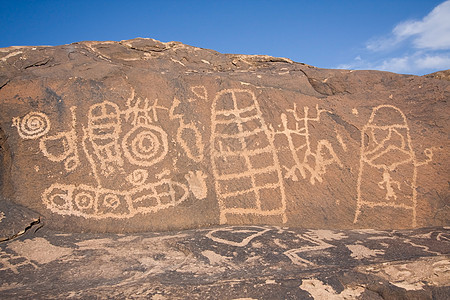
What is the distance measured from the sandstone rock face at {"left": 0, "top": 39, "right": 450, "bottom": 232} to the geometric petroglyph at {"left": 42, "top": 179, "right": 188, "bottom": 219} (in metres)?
0.01

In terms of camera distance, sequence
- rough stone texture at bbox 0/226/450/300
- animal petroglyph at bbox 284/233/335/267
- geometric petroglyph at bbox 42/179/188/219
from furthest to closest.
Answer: geometric petroglyph at bbox 42/179/188/219 → animal petroglyph at bbox 284/233/335/267 → rough stone texture at bbox 0/226/450/300

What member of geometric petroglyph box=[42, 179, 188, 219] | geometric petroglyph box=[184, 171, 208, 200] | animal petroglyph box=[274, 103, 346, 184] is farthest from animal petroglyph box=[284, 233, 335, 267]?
geometric petroglyph box=[42, 179, 188, 219]

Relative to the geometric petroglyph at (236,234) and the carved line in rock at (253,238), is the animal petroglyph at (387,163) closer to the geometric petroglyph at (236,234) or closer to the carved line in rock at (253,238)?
the carved line in rock at (253,238)

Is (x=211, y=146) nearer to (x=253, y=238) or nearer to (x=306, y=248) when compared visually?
(x=253, y=238)

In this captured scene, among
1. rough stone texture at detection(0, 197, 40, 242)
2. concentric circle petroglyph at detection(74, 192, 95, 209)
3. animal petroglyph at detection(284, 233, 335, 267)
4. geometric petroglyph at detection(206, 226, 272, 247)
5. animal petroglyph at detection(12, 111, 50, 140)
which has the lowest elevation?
animal petroglyph at detection(284, 233, 335, 267)

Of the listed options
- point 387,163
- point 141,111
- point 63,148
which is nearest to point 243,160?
point 141,111

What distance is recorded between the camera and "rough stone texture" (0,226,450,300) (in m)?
2.18

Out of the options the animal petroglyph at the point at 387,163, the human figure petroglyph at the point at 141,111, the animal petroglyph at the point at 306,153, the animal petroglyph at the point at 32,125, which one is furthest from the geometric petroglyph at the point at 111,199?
the animal petroglyph at the point at 387,163

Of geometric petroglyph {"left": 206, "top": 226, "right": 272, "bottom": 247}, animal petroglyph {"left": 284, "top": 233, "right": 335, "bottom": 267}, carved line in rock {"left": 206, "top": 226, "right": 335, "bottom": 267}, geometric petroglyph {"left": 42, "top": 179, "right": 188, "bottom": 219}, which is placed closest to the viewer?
animal petroglyph {"left": 284, "top": 233, "right": 335, "bottom": 267}

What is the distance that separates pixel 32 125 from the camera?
12.0 ft

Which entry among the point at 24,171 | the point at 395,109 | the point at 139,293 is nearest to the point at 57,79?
the point at 24,171

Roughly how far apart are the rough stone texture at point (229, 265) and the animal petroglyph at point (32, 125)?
1.03 meters

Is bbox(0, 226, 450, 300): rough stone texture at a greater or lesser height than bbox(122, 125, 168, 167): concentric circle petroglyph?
lesser

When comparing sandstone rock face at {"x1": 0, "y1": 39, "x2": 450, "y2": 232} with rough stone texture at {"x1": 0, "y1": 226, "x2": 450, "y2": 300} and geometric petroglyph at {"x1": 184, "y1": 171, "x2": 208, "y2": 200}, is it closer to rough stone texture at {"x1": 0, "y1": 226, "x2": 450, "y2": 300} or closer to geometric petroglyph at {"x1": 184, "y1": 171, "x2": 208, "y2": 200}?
geometric petroglyph at {"x1": 184, "y1": 171, "x2": 208, "y2": 200}
